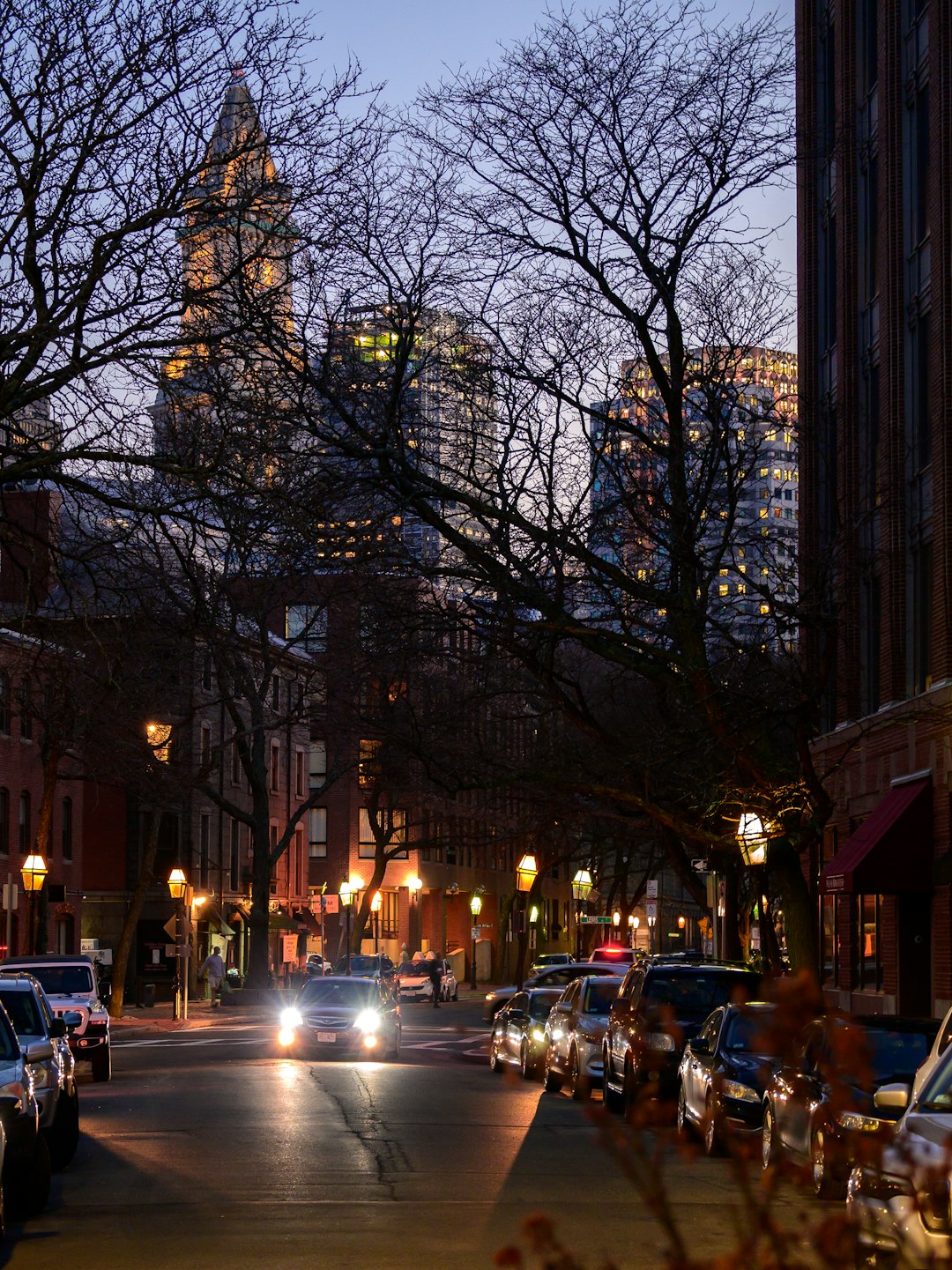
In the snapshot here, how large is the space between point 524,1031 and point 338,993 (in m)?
4.59

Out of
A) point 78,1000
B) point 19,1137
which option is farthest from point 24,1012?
point 78,1000

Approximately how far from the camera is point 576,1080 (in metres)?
24.3

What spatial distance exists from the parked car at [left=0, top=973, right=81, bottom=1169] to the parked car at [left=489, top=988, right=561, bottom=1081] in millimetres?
12715

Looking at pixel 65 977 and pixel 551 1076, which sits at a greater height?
pixel 65 977

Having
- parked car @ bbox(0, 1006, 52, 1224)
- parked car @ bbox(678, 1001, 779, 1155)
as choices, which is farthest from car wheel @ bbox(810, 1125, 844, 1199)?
parked car @ bbox(0, 1006, 52, 1224)

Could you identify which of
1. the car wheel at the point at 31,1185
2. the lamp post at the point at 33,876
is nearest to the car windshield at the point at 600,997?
the car wheel at the point at 31,1185

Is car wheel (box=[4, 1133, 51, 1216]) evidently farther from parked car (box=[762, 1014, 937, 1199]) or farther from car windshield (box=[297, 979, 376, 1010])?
car windshield (box=[297, 979, 376, 1010])

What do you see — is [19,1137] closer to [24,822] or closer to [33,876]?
[33,876]

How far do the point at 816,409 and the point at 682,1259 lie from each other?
28.4m

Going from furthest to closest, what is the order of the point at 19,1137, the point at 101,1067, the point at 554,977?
the point at 554,977 < the point at 101,1067 < the point at 19,1137

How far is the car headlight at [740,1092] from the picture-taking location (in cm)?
1669

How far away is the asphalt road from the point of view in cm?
1147

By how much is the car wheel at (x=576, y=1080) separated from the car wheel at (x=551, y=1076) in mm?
829

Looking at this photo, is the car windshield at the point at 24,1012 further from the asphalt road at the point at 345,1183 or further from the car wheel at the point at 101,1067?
the car wheel at the point at 101,1067
